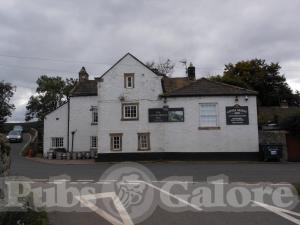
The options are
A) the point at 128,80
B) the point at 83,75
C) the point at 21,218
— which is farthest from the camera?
the point at 83,75

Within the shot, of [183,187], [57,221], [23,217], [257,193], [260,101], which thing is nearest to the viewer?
[23,217]

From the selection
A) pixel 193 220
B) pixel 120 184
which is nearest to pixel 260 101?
pixel 120 184

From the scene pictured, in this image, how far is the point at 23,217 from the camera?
7664mm

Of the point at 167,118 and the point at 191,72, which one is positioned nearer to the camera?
the point at 167,118

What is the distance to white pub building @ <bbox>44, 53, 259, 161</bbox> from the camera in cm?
3625

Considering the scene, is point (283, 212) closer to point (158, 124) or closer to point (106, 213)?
point (106, 213)

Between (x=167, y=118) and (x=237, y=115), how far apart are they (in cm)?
558

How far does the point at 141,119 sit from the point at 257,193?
2304 centimetres

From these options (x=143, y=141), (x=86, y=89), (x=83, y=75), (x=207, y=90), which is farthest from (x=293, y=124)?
(x=83, y=75)

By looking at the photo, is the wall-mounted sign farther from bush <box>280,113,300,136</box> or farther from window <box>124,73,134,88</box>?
bush <box>280,113,300,136</box>

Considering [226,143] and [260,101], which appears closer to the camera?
[226,143]

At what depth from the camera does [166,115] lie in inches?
1457

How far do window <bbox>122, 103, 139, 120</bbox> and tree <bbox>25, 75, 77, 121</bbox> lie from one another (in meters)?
44.8

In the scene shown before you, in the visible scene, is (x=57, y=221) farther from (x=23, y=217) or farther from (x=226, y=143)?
(x=226, y=143)
